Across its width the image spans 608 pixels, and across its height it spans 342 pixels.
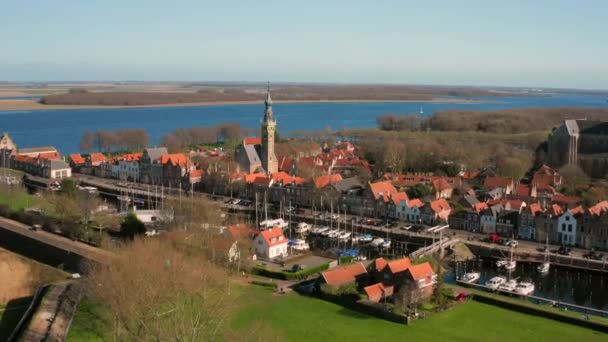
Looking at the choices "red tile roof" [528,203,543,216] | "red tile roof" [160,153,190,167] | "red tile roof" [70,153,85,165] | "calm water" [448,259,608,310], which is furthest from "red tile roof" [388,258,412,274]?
"red tile roof" [70,153,85,165]

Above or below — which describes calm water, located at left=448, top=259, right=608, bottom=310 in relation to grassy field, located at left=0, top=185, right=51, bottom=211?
below

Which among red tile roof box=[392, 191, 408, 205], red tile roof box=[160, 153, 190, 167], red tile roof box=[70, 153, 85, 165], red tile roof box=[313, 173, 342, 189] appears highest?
red tile roof box=[160, 153, 190, 167]

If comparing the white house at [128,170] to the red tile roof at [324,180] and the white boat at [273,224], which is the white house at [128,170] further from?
the white boat at [273,224]

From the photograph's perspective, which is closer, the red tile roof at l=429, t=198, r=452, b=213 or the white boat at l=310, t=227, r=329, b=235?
the white boat at l=310, t=227, r=329, b=235

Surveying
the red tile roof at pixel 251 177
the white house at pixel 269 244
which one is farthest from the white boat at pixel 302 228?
the red tile roof at pixel 251 177

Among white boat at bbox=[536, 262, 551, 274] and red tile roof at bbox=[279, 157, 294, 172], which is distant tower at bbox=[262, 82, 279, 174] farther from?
white boat at bbox=[536, 262, 551, 274]

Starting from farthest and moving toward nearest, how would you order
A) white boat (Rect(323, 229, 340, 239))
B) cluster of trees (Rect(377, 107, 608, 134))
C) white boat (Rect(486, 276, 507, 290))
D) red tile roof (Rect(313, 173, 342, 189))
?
1. cluster of trees (Rect(377, 107, 608, 134))
2. red tile roof (Rect(313, 173, 342, 189))
3. white boat (Rect(323, 229, 340, 239))
4. white boat (Rect(486, 276, 507, 290))
